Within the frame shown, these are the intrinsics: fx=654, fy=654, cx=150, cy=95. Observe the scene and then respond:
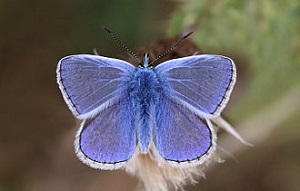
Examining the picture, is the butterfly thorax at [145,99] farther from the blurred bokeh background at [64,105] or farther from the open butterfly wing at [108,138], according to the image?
the blurred bokeh background at [64,105]

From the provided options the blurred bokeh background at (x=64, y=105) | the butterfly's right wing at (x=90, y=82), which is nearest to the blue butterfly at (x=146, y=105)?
the butterfly's right wing at (x=90, y=82)

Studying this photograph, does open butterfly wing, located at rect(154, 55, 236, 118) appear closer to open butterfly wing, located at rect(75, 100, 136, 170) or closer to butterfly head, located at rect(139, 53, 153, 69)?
butterfly head, located at rect(139, 53, 153, 69)

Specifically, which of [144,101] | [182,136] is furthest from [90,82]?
[182,136]

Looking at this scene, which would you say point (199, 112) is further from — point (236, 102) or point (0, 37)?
point (0, 37)

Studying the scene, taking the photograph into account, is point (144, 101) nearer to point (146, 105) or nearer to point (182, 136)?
point (146, 105)

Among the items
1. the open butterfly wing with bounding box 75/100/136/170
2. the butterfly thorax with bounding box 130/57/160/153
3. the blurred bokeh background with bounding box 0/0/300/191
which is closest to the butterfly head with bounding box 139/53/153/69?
the butterfly thorax with bounding box 130/57/160/153

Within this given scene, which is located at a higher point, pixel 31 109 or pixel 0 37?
pixel 0 37

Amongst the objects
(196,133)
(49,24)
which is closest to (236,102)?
(49,24)
